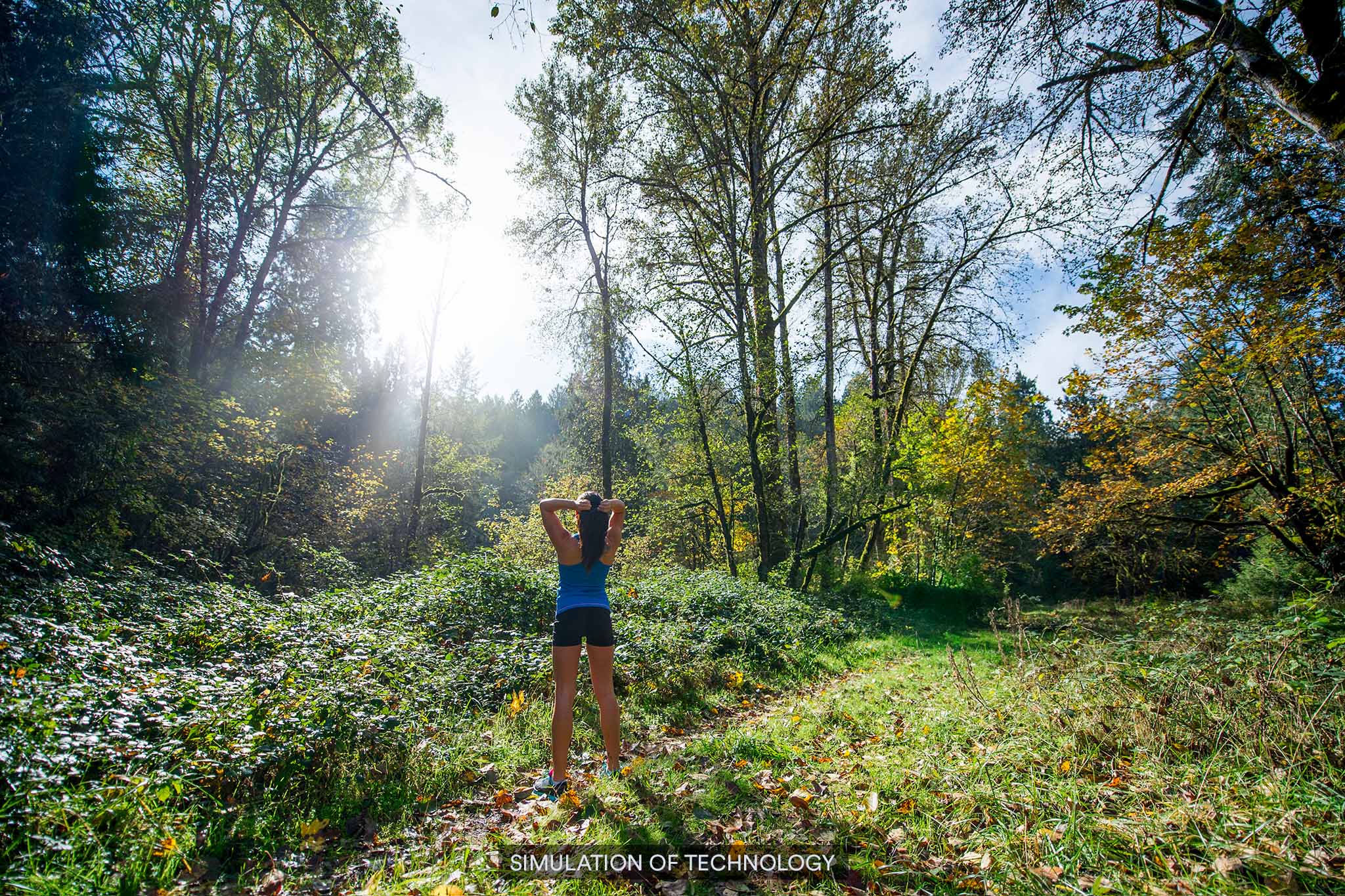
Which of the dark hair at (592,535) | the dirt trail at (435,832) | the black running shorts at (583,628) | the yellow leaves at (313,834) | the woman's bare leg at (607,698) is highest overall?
the dark hair at (592,535)

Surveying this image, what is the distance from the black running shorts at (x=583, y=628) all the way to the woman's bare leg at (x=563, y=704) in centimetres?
6

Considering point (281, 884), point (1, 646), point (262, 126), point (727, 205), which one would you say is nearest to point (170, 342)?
point (262, 126)

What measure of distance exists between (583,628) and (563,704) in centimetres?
49

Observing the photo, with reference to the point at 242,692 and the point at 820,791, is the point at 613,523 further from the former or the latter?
the point at 242,692

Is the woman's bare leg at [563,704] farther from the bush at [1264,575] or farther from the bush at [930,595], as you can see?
the bush at [1264,575]

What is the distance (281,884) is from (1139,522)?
1412 cm

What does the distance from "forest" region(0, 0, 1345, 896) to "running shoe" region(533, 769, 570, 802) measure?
164 millimetres

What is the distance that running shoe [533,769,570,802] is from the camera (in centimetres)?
350

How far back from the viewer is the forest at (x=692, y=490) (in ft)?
9.04

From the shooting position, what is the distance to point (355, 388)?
89.2 ft

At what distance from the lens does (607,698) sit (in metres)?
3.78

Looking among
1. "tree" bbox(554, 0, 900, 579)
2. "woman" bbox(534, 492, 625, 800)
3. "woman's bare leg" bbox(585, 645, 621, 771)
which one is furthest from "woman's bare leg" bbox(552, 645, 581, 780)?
"tree" bbox(554, 0, 900, 579)

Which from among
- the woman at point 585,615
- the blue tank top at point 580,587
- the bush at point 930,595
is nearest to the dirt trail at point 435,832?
the woman at point 585,615

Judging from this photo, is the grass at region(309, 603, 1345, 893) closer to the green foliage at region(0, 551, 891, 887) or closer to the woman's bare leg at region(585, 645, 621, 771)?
the woman's bare leg at region(585, 645, 621, 771)
